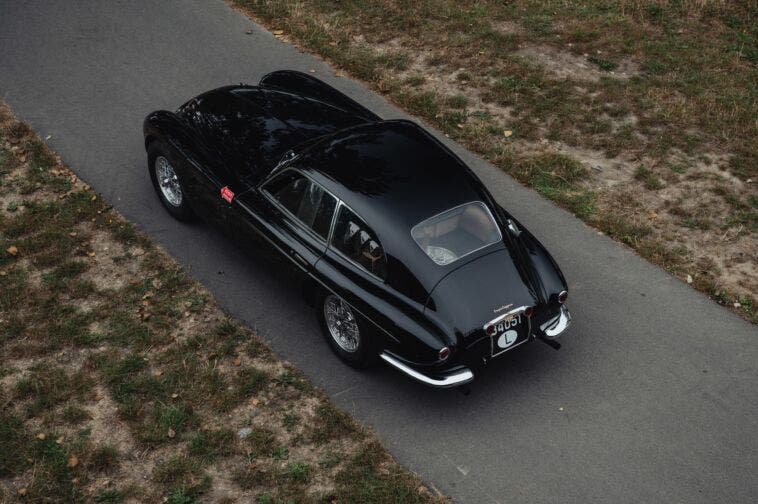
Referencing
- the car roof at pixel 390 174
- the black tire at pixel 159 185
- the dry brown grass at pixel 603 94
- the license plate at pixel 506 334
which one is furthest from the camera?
the dry brown grass at pixel 603 94

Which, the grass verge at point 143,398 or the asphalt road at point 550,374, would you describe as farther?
the asphalt road at point 550,374

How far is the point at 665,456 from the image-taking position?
6684mm

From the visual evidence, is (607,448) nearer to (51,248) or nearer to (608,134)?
(608,134)

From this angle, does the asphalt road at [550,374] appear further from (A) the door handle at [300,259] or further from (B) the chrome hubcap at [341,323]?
(A) the door handle at [300,259]

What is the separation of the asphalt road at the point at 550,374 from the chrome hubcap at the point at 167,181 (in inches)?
10.3

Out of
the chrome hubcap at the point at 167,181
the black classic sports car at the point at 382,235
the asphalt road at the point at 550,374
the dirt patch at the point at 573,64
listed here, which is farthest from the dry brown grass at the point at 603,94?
the chrome hubcap at the point at 167,181

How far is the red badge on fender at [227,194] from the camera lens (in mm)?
7972

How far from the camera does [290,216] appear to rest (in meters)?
7.55

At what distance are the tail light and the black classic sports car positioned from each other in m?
0.02

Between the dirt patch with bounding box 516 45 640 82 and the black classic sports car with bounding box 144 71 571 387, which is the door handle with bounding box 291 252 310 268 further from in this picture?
the dirt patch with bounding box 516 45 640 82

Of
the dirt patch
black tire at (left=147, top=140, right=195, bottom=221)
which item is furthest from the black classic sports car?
the dirt patch

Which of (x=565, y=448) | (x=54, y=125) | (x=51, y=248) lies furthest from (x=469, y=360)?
(x=54, y=125)

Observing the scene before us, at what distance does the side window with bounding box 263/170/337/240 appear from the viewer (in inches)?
286

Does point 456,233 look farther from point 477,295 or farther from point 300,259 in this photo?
point 300,259
